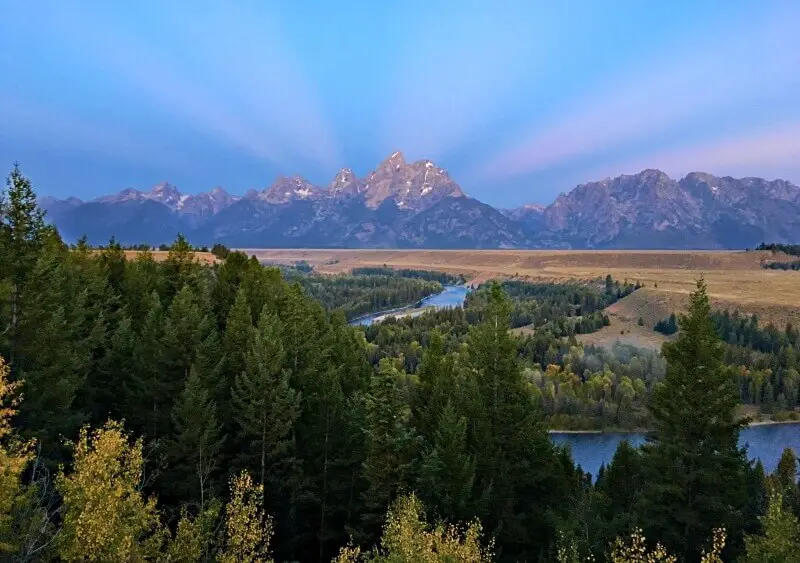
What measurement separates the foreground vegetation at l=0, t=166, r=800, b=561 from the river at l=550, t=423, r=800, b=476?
37349 mm

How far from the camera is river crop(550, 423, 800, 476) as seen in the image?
81.9m

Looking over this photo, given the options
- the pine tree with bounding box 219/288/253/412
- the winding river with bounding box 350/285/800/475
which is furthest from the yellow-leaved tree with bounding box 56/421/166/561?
the winding river with bounding box 350/285/800/475

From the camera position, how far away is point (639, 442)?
86000mm

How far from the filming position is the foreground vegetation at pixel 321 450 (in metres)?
21.9

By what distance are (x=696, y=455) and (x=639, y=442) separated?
65.8m

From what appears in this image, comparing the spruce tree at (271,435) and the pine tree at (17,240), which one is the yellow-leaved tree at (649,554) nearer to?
the spruce tree at (271,435)

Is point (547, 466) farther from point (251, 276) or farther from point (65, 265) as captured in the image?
point (65, 265)

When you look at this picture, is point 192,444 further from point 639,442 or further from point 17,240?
point 639,442

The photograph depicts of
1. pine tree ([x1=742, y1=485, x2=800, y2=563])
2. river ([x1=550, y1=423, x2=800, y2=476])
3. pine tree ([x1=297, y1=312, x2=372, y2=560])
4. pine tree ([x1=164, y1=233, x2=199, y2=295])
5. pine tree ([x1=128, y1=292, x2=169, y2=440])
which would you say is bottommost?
river ([x1=550, y1=423, x2=800, y2=476])

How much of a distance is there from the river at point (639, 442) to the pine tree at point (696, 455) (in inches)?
2097

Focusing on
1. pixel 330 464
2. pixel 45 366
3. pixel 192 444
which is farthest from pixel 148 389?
pixel 330 464

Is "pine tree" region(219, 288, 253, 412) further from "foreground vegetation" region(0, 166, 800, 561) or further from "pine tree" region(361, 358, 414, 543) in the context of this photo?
"pine tree" region(361, 358, 414, 543)

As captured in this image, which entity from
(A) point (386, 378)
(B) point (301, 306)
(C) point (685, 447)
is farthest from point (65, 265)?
(C) point (685, 447)

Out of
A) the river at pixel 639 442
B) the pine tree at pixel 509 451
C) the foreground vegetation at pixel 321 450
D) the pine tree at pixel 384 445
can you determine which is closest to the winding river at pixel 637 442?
the river at pixel 639 442
